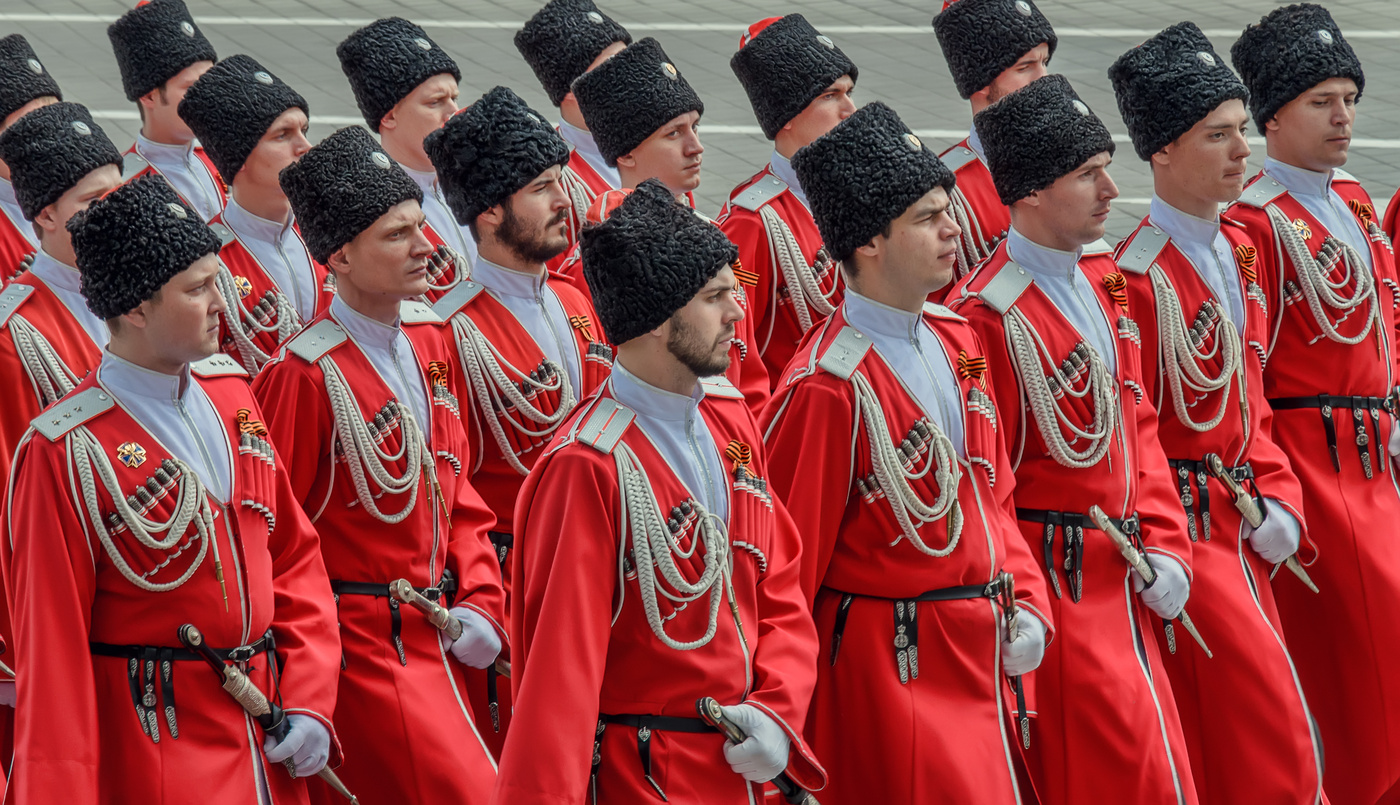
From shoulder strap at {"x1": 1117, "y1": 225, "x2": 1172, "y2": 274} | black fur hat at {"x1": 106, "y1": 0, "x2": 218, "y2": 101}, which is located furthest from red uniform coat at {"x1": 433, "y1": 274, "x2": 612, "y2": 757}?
black fur hat at {"x1": 106, "y1": 0, "x2": 218, "y2": 101}

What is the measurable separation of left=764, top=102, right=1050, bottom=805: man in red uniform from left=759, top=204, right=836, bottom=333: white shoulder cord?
1668 mm

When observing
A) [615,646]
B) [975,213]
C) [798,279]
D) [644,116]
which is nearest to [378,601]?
[615,646]

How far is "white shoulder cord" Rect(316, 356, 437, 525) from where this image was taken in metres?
4.71

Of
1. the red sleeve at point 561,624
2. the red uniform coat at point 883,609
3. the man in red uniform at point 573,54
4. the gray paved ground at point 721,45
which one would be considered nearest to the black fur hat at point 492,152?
the red uniform coat at point 883,609

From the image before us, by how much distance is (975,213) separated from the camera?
21.9 ft

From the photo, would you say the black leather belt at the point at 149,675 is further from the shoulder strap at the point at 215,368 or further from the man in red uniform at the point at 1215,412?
the man in red uniform at the point at 1215,412

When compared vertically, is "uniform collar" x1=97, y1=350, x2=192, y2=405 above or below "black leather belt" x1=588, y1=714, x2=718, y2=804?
above

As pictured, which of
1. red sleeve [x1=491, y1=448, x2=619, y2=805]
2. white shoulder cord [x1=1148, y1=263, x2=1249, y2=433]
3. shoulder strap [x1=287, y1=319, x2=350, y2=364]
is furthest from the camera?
white shoulder cord [x1=1148, y1=263, x2=1249, y2=433]

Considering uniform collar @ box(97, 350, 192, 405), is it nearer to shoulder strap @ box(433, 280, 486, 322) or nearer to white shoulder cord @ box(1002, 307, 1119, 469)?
shoulder strap @ box(433, 280, 486, 322)

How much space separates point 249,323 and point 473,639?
5.52 ft

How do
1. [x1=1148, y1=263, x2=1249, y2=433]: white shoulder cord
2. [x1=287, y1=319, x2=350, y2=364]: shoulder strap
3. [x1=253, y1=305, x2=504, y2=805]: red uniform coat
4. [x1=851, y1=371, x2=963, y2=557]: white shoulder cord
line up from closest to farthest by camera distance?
1. [x1=851, y1=371, x2=963, y2=557]: white shoulder cord
2. [x1=253, y1=305, x2=504, y2=805]: red uniform coat
3. [x1=287, y1=319, x2=350, y2=364]: shoulder strap
4. [x1=1148, y1=263, x2=1249, y2=433]: white shoulder cord

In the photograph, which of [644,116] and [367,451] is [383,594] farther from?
[644,116]

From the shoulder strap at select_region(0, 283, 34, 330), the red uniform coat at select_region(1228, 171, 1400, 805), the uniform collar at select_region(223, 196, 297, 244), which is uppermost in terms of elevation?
the shoulder strap at select_region(0, 283, 34, 330)

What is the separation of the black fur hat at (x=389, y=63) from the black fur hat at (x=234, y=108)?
0.58 m
